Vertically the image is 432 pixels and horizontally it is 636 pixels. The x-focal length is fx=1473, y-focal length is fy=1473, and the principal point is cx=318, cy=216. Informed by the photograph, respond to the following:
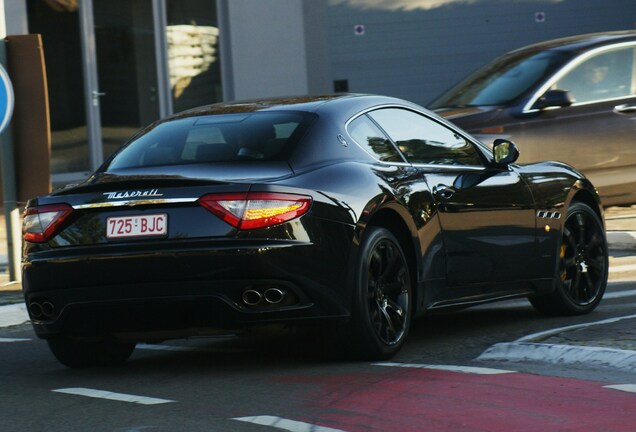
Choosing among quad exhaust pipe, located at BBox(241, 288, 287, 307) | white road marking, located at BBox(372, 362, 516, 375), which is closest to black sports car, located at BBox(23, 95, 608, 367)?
quad exhaust pipe, located at BBox(241, 288, 287, 307)

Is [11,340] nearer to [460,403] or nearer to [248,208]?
[248,208]

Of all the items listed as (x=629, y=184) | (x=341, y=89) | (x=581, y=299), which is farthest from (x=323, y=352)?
(x=341, y=89)

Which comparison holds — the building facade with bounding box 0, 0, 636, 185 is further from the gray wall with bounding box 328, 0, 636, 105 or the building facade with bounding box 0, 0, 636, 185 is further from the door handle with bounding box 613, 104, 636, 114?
the door handle with bounding box 613, 104, 636, 114

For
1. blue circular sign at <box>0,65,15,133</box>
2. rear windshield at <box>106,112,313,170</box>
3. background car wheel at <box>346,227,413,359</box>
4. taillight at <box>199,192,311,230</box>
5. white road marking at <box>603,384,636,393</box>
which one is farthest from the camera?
blue circular sign at <box>0,65,15,133</box>

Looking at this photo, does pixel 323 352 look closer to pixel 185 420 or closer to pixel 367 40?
pixel 185 420

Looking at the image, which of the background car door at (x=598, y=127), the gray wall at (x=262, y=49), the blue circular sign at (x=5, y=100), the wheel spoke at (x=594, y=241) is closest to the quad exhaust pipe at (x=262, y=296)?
the wheel spoke at (x=594, y=241)

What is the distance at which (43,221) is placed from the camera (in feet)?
23.2

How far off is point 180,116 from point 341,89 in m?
14.0

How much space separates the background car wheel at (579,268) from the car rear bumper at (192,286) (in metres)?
2.35

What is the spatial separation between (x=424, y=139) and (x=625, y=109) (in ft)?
21.0

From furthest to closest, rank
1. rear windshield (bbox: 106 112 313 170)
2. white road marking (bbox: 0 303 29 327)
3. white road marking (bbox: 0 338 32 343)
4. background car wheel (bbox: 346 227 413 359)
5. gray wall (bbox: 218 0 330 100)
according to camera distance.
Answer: gray wall (bbox: 218 0 330 100) < white road marking (bbox: 0 303 29 327) < white road marking (bbox: 0 338 32 343) < rear windshield (bbox: 106 112 313 170) < background car wheel (bbox: 346 227 413 359)

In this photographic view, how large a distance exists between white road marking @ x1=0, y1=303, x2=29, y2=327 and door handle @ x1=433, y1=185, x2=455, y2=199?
353cm

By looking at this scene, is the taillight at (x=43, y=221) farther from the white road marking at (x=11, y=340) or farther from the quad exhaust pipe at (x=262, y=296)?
the white road marking at (x=11, y=340)

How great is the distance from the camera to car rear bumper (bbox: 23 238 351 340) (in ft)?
21.9
